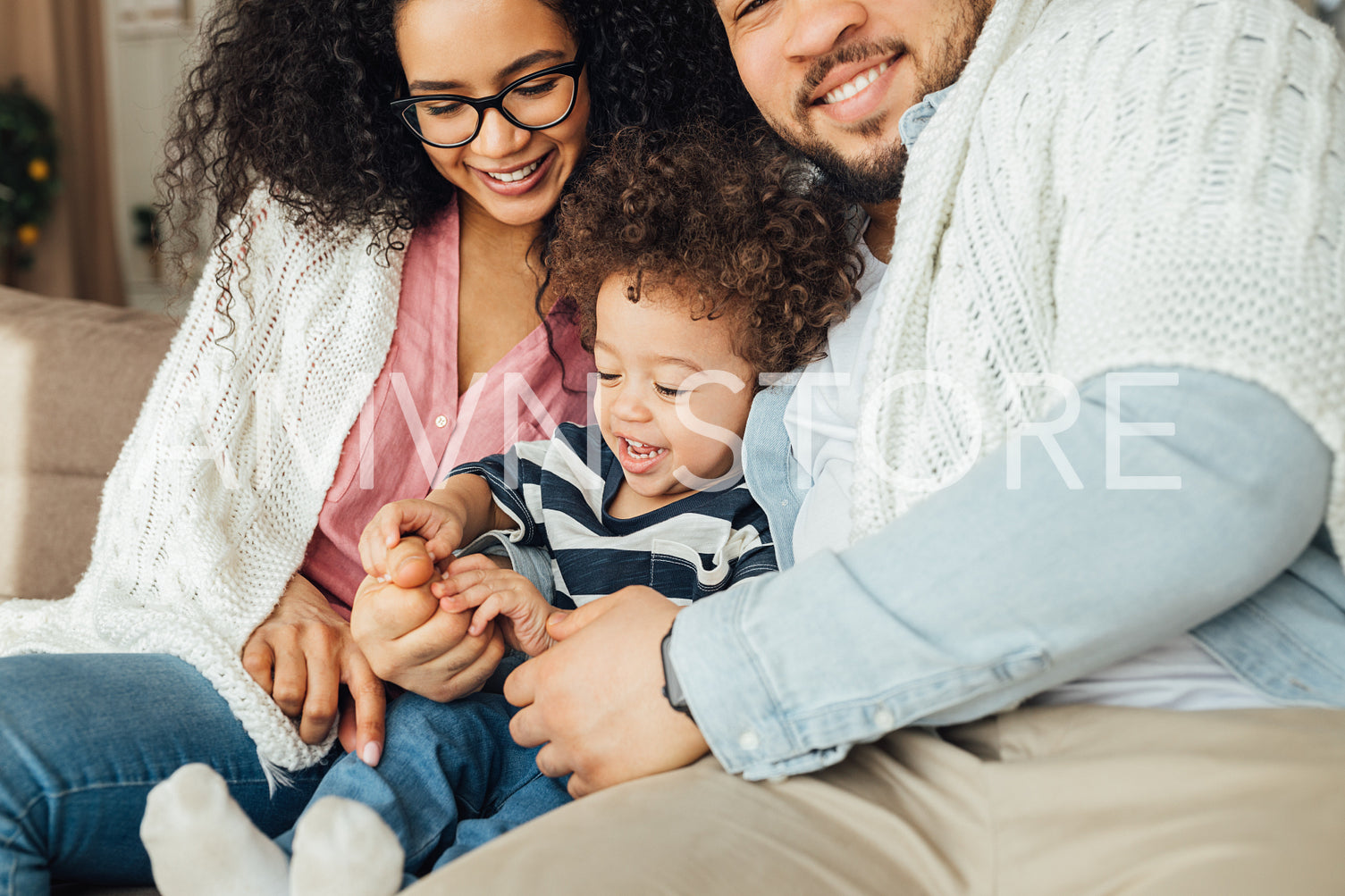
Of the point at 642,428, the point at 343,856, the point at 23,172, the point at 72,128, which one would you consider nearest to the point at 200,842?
the point at 343,856

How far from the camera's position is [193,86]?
1596mm

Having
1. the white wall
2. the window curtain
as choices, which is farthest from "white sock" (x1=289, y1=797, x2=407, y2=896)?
the white wall

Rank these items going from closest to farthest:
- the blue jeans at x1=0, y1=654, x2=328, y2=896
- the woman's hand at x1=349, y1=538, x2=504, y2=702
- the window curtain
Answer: the blue jeans at x1=0, y1=654, x2=328, y2=896 → the woman's hand at x1=349, y1=538, x2=504, y2=702 → the window curtain

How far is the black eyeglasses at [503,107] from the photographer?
1384 millimetres

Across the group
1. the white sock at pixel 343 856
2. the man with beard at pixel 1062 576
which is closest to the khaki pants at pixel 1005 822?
the man with beard at pixel 1062 576

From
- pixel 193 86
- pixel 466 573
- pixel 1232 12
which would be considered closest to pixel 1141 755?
pixel 1232 12

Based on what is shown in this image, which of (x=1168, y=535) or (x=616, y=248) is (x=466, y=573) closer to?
(x=616, y=248)

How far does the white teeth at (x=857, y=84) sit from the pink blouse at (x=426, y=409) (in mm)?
550

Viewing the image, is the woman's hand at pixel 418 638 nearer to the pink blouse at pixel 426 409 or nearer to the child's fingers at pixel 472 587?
the child's fingers at pixel 472 587

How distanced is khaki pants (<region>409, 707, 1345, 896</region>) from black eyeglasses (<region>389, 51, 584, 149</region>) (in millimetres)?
979

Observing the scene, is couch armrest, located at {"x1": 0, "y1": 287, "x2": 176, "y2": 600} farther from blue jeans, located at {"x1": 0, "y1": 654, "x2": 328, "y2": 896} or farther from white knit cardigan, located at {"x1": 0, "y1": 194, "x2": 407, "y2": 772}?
blue jeans, located at {"x1": 0, "y1": 654, "x2": 328, "y2": 896}

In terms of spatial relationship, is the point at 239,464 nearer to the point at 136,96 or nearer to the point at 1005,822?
the point at 1005,822

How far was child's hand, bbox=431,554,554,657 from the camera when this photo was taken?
1.13m

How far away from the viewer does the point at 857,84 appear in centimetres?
127
